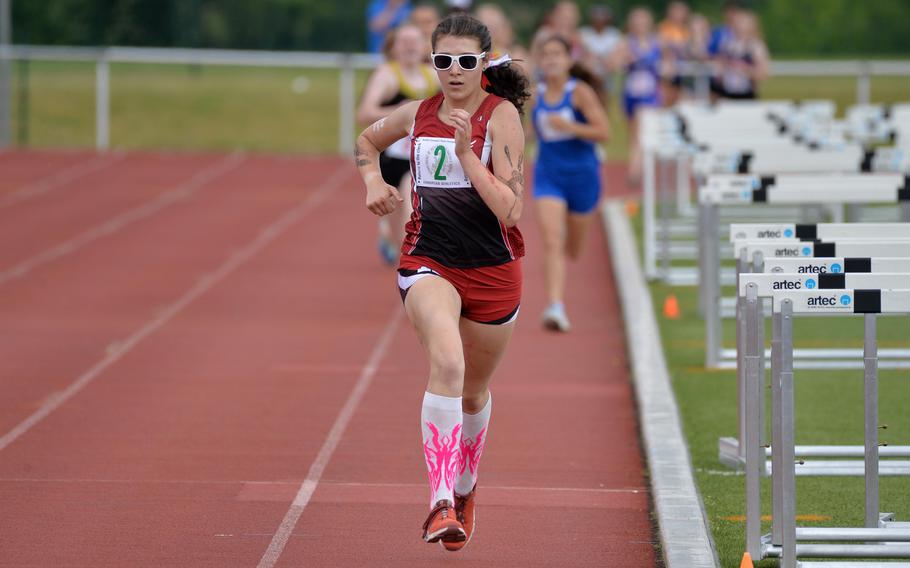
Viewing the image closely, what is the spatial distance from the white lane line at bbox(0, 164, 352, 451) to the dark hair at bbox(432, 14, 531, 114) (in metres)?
3.32

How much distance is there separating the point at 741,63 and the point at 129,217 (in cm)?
834

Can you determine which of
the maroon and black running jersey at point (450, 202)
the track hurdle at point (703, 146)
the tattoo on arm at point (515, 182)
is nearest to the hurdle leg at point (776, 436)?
the tattoo on arm at point (515, 182)

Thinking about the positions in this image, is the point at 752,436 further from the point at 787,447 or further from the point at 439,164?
the point at 439,164

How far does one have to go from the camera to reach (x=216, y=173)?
78.8 feet

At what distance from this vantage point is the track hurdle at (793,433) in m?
5.50

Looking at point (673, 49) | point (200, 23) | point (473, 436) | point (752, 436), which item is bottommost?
point (473, 436)

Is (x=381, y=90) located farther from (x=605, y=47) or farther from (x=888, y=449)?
(x=605, y=47)

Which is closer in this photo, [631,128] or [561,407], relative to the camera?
[561,407]

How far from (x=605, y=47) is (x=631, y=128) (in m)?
2.53

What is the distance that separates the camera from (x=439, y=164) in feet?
20.3

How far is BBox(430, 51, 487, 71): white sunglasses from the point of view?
618 cm

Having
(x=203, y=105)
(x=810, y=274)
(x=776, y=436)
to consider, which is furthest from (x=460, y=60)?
(x=203, y=105)

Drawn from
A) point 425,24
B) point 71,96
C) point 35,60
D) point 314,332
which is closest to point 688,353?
point 314,332

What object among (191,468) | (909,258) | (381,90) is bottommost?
(191,468)
